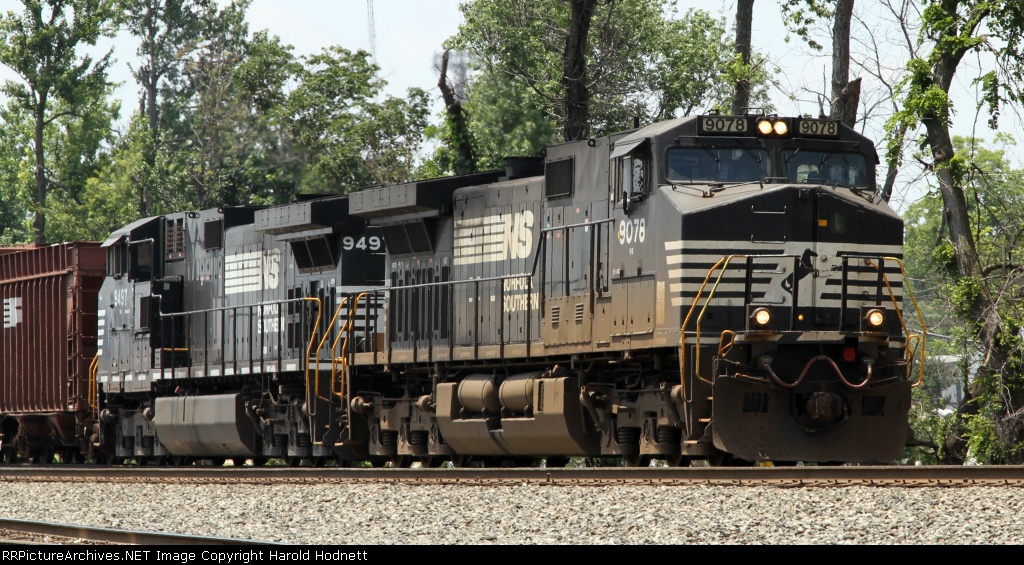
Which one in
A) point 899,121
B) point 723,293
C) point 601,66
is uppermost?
point 601,66

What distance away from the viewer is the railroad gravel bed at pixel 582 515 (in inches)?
329

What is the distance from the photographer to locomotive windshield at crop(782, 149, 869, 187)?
42.9 feet

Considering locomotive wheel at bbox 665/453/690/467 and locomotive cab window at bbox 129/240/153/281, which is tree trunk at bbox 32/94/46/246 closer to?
locomotive cab window at bbox 129/240/153/281

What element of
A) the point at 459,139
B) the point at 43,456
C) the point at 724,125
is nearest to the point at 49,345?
the point at 43,456

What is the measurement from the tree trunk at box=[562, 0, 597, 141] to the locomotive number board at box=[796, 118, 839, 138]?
11.3 metres

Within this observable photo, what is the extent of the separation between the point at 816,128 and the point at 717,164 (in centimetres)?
100

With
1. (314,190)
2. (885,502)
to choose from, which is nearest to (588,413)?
(885,502)

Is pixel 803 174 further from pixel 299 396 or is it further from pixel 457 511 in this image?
pixel 299 396

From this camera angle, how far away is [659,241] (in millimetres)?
12781

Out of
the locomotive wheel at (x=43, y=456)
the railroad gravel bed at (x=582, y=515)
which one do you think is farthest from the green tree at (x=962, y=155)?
the locomotive wheel at (x=43, y=456)

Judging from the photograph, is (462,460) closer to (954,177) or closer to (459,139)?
(954,177)

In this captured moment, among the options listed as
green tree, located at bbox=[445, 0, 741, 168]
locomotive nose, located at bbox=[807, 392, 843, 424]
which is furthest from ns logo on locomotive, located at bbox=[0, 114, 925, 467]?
green tree, located at bbox=[445, 0, 741, 168]
